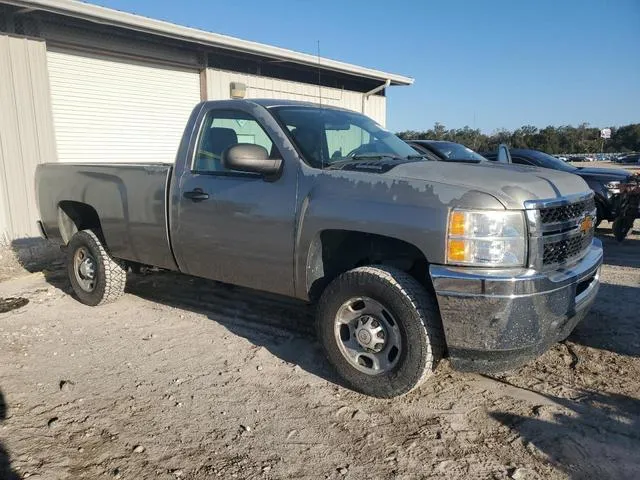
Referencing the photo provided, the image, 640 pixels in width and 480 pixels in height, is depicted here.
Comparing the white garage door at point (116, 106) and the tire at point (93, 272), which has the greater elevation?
the white garage door at point (116, 106)

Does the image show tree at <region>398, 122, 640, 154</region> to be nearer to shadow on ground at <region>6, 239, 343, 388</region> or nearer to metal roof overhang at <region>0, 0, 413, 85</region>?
metal roof overhang at <region>0, 0, 413, 85</region>

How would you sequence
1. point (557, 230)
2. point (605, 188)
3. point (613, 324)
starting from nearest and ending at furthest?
point (557, 230) → point (613, 324) → point (605, 188)

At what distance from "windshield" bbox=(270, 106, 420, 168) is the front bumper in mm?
1351

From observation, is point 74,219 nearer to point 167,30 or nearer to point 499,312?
point 499,312

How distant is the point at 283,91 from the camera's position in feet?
46.1

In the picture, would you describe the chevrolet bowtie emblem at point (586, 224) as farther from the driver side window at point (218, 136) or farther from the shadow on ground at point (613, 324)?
the driver side window at point (218, 136)

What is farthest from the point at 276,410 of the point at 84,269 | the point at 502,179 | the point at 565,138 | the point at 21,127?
the point at 565,138

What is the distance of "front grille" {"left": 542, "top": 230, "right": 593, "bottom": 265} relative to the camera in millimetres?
3223

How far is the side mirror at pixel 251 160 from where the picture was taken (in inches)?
150

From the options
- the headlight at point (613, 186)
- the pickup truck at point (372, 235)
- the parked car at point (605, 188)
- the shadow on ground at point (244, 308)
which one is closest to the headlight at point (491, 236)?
the pickup truck at point (372, 235)

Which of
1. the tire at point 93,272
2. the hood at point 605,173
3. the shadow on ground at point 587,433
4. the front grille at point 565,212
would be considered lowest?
the shadow on ground at point 587,433

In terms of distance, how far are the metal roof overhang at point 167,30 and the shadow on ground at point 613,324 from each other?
3.99 m

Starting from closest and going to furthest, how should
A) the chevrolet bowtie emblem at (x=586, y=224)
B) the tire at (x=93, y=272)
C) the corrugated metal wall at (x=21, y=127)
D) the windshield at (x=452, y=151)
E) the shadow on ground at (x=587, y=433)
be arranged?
the shadow on ground at (x=587, y=433)
the chevrolet bowtie emblem at (x=586, y=224)
the tire at (x=93, y=272)
the corrugated metal wall at (x=21, y=127)
the windshield at (x=452, y=151)

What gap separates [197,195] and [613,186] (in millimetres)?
7826
